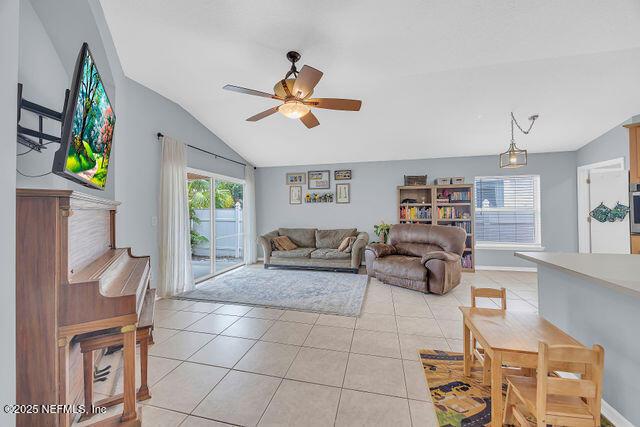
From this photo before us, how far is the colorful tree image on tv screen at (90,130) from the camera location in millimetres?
1311

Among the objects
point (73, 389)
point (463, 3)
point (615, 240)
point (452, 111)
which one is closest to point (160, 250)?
point (73, 389)

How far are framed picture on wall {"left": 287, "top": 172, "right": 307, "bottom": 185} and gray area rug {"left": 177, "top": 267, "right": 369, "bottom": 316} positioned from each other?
2.21 metres

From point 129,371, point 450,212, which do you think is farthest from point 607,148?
point 129,371

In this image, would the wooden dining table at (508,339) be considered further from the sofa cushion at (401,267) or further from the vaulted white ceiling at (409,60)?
the vaulted white ceiling at (409,60)

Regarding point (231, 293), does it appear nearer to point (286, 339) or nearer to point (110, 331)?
point (286, 339)

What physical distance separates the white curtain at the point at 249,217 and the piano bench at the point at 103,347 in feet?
13.2

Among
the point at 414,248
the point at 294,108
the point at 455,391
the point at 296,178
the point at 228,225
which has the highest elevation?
the point at 294,108

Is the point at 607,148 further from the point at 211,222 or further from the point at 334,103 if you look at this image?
the point at 211,222

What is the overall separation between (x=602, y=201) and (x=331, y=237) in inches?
190

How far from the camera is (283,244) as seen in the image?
540 cm

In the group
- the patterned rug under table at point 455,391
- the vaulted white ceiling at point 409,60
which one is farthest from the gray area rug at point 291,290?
the vaulted white ceiling at point 409,60

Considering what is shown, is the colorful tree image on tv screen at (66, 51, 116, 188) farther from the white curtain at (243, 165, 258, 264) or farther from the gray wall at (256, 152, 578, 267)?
the gray wall at (256, 152, 578, 267)

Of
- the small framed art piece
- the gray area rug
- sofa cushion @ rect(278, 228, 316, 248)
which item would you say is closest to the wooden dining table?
the gray area rug

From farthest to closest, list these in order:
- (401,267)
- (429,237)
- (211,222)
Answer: (211,222) < (429,237) < (401,267)
